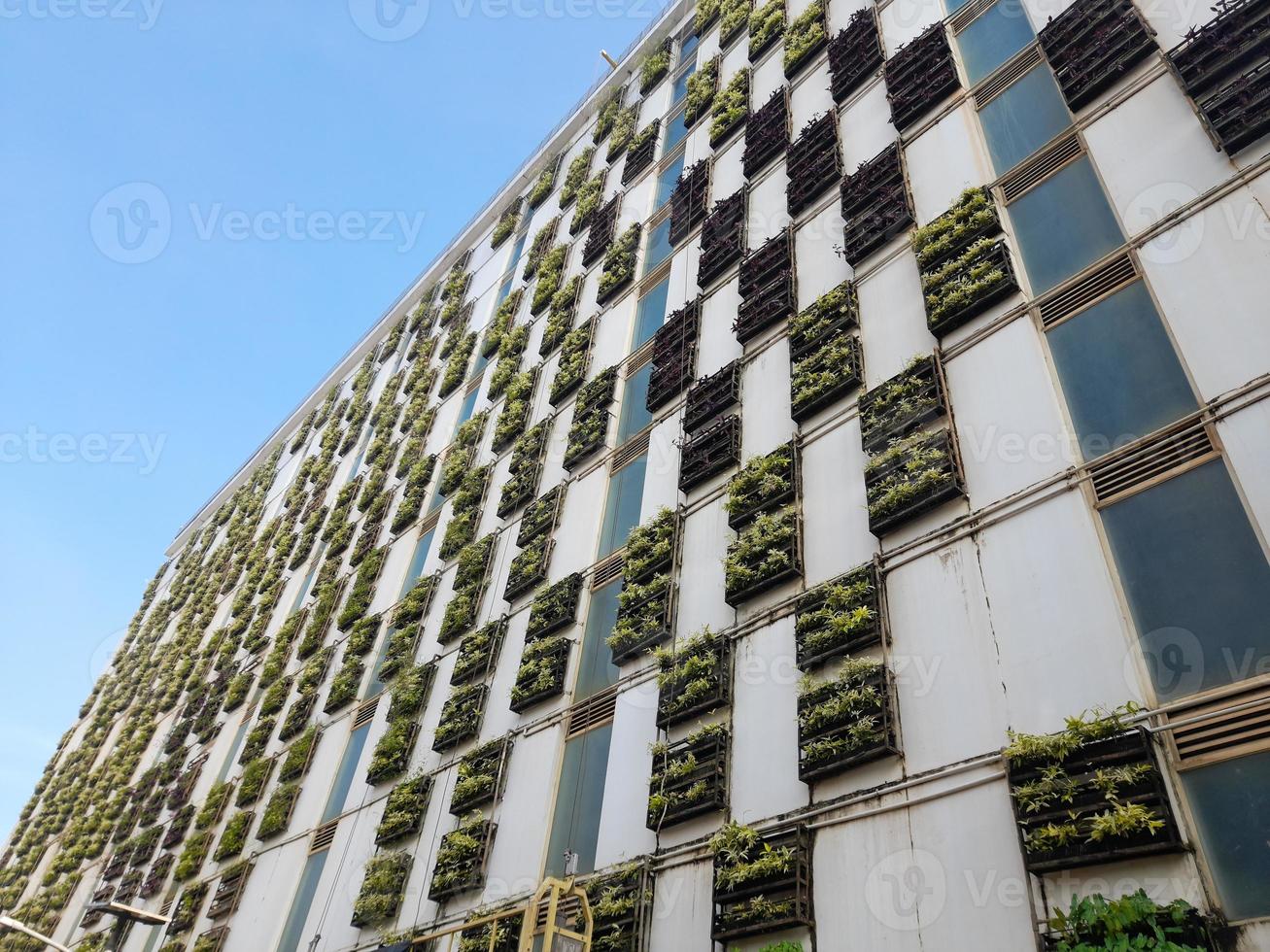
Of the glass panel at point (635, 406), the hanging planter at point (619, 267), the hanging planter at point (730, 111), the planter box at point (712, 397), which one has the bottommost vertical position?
the planter box at point (712, 397)

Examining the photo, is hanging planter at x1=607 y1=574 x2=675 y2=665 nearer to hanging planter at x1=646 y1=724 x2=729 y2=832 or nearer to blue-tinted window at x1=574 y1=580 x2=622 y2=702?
blue-tinted window at x1=574 y1=580 x2=622 y2=702

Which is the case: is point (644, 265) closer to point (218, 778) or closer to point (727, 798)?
point (727, 798)

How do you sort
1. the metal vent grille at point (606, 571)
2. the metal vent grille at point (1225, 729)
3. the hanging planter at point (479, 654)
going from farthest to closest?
the hanging planter at point (479, 654), the metal vent grille at point (606, 571), the metal vent grille at point (1225, 729)

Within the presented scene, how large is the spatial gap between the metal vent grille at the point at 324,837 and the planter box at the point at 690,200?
16.6 m

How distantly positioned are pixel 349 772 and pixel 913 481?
1626 centimetres

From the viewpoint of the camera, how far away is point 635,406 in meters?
21.0

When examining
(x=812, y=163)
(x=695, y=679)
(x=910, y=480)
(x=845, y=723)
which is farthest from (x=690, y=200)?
(x=845, y=723)

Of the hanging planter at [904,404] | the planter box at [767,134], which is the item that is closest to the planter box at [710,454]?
the hanging planter at [904,404]

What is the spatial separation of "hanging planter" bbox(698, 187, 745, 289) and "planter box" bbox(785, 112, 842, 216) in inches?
57.0

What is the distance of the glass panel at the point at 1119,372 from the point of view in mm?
10641

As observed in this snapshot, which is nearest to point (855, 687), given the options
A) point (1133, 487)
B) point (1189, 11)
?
point (1133, 487)

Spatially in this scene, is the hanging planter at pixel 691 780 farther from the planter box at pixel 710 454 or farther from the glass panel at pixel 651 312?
the glass panel at pixel 651 312

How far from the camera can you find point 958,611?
36.4 ft

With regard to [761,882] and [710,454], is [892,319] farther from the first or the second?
[761,882]
